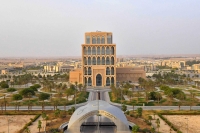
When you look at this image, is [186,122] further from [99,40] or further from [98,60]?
[99,40]

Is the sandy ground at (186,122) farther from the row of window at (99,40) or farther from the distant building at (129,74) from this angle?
the distant building at (129,74)

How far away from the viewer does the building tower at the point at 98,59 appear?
87688mm

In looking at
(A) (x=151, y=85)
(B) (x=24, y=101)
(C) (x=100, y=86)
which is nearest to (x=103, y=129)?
(B) (x=24, y=101)

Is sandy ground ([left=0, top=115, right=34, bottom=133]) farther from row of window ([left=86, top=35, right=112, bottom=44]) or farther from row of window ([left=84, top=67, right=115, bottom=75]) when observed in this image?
row of window ([left=86, top=35, right=112, bottom=44])

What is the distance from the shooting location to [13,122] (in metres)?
43.1

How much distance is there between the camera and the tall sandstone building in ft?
288

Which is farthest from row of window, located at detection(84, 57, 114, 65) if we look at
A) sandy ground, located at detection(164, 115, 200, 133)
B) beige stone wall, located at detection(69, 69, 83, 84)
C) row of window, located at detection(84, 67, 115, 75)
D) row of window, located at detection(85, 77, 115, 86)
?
sandy ground, located at detection(164, 115, 200, 133)

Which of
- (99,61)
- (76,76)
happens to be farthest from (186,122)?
(76,76)

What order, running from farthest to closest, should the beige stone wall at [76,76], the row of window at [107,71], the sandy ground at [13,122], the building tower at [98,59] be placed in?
the beige stone wall at [76,76]
the row of window at [107,71]
the building tower at [98,59]
the sandy ground at [13,122]

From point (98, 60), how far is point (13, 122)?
48.4m

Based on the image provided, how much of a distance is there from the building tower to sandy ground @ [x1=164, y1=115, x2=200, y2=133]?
43.3 meters

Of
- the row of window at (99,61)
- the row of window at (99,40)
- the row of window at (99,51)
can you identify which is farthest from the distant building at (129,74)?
the row of window at (99,40)

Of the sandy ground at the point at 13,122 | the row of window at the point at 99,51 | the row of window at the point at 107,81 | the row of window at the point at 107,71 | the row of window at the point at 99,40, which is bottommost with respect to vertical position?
the sandy ground at the point at 13,122

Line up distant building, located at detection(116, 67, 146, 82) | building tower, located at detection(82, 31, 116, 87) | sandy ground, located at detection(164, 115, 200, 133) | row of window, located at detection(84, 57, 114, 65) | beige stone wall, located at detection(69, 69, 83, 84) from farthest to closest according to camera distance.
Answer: distant building, located at detection(116, 67, 146, 82) < beige stone wall, located at detection(69, 69, 83, 84) < row of window, located at detection(84, 57, 114, 65) < building tower, located at detection(82, 31, 116, 87) < sandy ground, located at detection(164, 115, 200, 133)
